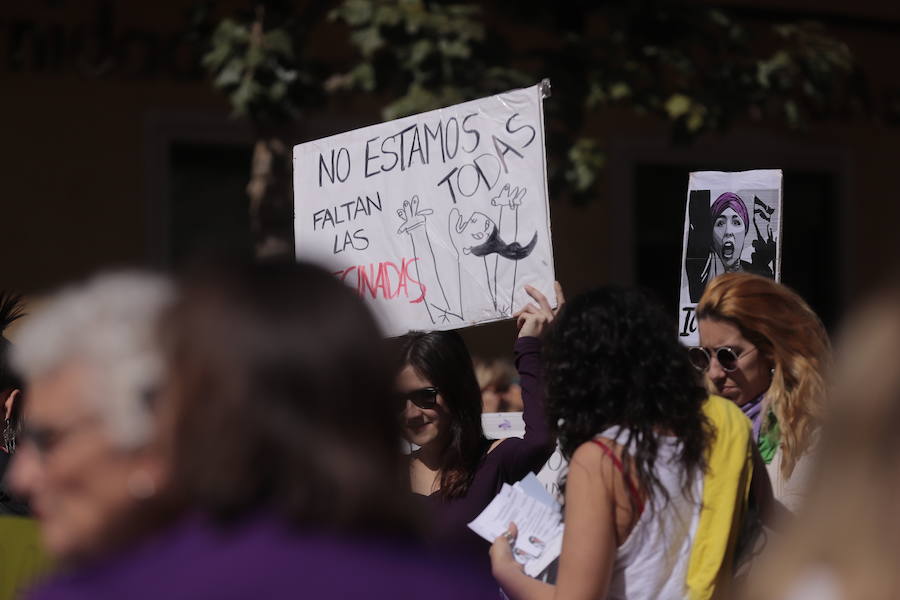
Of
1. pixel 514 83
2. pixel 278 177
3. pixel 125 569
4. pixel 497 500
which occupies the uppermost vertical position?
pixel 514 83

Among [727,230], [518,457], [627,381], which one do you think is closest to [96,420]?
[627,381]

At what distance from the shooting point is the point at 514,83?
6.23 meters

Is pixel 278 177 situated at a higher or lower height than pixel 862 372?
higher

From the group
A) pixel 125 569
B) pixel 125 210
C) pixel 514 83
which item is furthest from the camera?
pixel 125 210

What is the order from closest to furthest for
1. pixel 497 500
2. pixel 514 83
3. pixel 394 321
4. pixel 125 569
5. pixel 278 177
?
pixel 125 569, pixel 497 500, pixel 394 321, pixel 514 83, pixel 278 177

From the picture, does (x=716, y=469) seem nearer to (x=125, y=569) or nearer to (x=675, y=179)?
(x=125, y=569)

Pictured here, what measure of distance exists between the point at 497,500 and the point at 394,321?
921 mm

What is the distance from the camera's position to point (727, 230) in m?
3.61

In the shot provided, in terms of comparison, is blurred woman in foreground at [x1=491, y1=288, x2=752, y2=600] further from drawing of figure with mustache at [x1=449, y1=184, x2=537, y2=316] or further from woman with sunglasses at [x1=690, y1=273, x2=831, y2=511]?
drawing of figure with mustache at [x1=449, y1=184, x2=537, y2=316]

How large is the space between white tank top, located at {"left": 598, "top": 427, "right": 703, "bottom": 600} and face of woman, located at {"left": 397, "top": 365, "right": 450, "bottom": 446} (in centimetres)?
87

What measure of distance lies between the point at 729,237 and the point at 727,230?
21 mm

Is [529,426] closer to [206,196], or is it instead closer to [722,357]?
[722,357]

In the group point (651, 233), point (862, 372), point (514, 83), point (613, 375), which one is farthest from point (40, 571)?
point (651, 233)

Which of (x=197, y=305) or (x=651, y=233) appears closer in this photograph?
(x=197, y=305)
